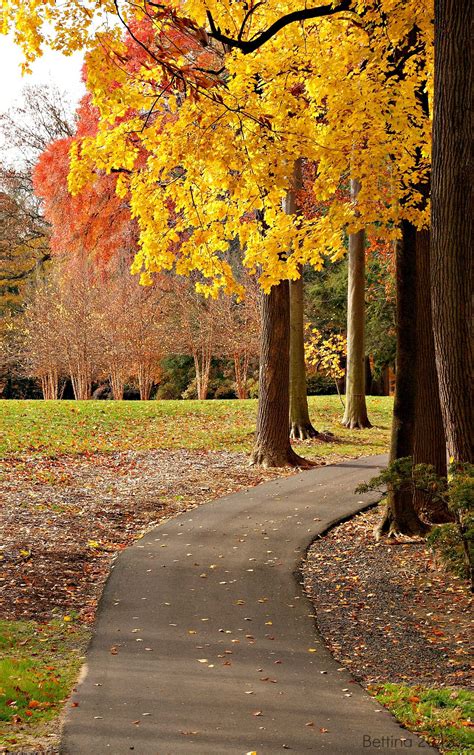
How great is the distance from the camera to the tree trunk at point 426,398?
29.7 feet

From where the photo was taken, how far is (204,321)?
28.6 meters

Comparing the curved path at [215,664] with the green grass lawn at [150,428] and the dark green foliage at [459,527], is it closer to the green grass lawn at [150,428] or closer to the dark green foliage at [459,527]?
the dark green foliage at [459,527]

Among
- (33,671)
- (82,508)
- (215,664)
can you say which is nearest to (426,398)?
(82,508)

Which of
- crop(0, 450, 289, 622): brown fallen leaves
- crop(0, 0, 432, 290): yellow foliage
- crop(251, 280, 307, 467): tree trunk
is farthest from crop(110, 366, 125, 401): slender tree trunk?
crop(0, 0, 432, 290): yellow foliage

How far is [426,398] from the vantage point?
31.0ft

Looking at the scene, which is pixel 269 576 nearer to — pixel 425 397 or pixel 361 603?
pixel 361 603

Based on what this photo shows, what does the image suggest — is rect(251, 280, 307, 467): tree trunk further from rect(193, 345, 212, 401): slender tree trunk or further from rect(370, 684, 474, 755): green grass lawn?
rect(193, 345, 212, 401): slender tree trunk

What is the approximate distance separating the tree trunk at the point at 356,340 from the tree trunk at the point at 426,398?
31.6ft

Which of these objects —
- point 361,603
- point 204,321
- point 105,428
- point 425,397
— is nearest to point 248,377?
point 204,321

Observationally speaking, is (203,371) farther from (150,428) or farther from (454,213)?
(454,213)

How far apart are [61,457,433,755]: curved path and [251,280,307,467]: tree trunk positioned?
4752mm

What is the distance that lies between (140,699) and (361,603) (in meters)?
2.83

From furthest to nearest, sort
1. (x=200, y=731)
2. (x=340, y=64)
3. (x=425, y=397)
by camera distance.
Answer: (x=425, y=397), (x=340, y=64), (x=200, y=731)

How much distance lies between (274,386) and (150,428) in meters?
5.04
